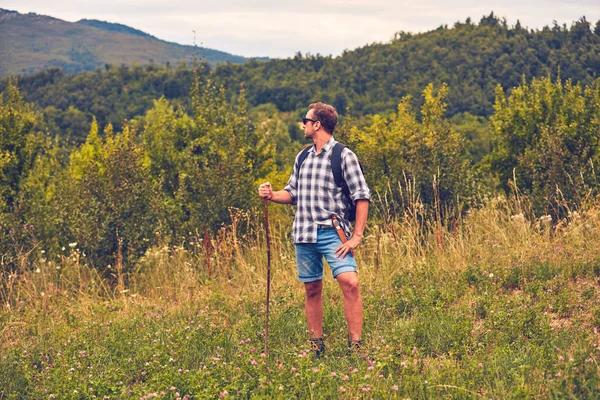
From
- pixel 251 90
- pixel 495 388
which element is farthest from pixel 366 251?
pixel 251 90

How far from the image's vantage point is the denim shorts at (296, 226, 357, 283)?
5000 millimetres

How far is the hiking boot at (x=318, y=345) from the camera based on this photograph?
16.8 ft

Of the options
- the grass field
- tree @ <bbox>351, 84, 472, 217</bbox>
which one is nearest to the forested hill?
tree @ <bbox>351, 84, 472, 217</bbox>

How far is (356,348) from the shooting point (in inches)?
196

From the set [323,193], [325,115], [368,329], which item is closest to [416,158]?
[368,329]

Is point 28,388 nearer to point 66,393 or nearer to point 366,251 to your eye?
point 66,393

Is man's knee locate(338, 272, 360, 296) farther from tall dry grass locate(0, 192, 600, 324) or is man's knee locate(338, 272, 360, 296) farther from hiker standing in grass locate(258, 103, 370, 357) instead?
tall dry grass locate(0, 192, 600, 324)

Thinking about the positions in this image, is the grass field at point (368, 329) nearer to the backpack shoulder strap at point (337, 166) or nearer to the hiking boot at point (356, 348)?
the hiking boot at point (356, 348)

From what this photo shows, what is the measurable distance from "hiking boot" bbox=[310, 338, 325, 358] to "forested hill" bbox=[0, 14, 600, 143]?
51.8 meters

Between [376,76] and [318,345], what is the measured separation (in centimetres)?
6309

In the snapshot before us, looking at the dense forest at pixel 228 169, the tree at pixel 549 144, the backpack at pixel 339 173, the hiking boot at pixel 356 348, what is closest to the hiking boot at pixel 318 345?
the hiking boot at pixel 356 348

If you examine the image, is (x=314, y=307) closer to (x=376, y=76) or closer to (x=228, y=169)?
(x=228, y=169)

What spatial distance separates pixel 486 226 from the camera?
8188mm

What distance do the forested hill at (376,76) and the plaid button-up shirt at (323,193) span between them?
51.7 m
